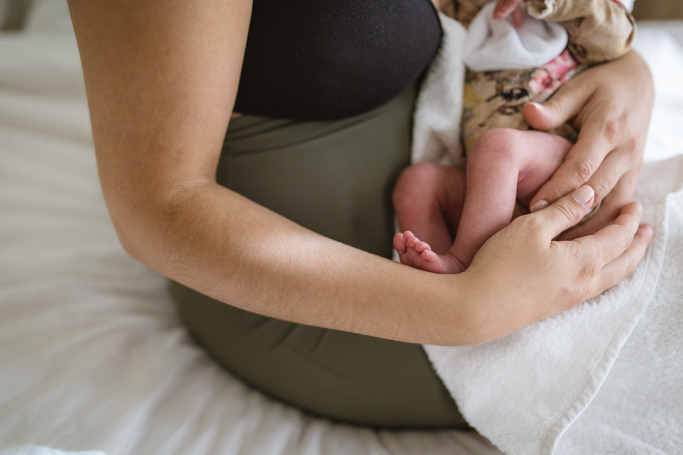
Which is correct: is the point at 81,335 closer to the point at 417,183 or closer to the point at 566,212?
the point at 417,183

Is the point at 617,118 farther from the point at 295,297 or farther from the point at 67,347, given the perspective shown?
the point at 67,347

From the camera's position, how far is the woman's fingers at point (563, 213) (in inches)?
21.2

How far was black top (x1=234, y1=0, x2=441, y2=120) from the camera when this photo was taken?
53 centimetres

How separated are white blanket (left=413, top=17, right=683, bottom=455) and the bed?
0.48 feet

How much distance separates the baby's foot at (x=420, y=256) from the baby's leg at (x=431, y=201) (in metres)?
0.10

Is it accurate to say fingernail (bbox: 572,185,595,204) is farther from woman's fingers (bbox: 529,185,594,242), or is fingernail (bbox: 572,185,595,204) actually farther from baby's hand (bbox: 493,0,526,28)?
baby's hand (bbox: 493,0,526,28)

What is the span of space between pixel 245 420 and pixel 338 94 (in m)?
0.60

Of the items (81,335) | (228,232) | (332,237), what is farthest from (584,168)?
(81,335)

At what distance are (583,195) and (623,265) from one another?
130mm

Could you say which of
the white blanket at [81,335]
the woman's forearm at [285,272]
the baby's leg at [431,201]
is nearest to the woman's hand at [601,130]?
the baby's leg at [431,201]

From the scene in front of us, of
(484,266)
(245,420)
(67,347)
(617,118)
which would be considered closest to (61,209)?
(67,347)

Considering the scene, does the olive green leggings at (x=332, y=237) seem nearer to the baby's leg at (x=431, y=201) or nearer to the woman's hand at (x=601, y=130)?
the baby's leg at (x=431, y=201)

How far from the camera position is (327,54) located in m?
0.55

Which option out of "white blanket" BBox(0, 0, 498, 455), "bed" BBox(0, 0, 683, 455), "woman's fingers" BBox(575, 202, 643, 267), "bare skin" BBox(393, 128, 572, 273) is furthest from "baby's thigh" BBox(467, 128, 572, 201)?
"white blanket" BBox(0, 0, 498, 455)
